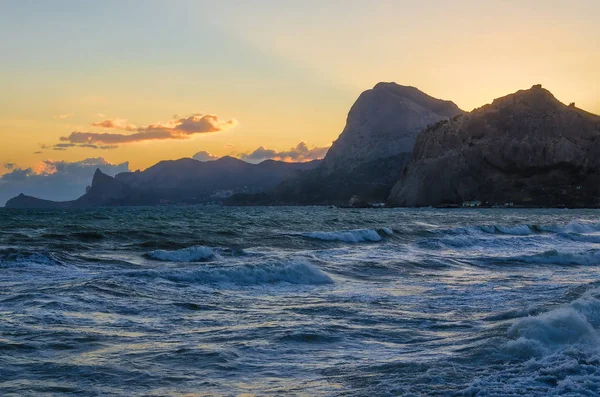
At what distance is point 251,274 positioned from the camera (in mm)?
24484

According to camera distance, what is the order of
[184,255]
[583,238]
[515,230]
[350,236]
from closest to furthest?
[184,255] < [350,236] < [583,238] < [515,230]

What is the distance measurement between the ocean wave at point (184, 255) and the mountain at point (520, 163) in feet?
520

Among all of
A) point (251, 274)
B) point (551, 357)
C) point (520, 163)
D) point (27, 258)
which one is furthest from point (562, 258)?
point (520, 163)

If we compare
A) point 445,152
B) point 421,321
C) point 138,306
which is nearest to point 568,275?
point 421,321

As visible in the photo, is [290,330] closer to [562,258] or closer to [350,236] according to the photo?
[562,258]

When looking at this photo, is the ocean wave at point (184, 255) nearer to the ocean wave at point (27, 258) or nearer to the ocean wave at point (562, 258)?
the ocean wave at point (27, 258)

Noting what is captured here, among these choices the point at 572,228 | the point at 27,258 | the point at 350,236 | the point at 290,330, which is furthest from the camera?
the point at 572,228

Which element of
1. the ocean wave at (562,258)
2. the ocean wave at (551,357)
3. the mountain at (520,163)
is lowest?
the ocean wave at (562,258)

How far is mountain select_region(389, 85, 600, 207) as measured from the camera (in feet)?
594

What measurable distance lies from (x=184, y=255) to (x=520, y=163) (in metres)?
172

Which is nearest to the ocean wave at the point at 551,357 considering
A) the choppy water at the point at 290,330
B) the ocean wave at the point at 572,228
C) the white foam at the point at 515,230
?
the choppy water at the point at 290,330

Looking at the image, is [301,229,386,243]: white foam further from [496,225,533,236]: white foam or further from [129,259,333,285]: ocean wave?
[129,259,333,285]: ocean wave

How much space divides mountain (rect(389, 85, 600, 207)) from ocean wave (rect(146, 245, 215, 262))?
159 metres

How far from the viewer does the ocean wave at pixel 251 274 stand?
23.3 metres
